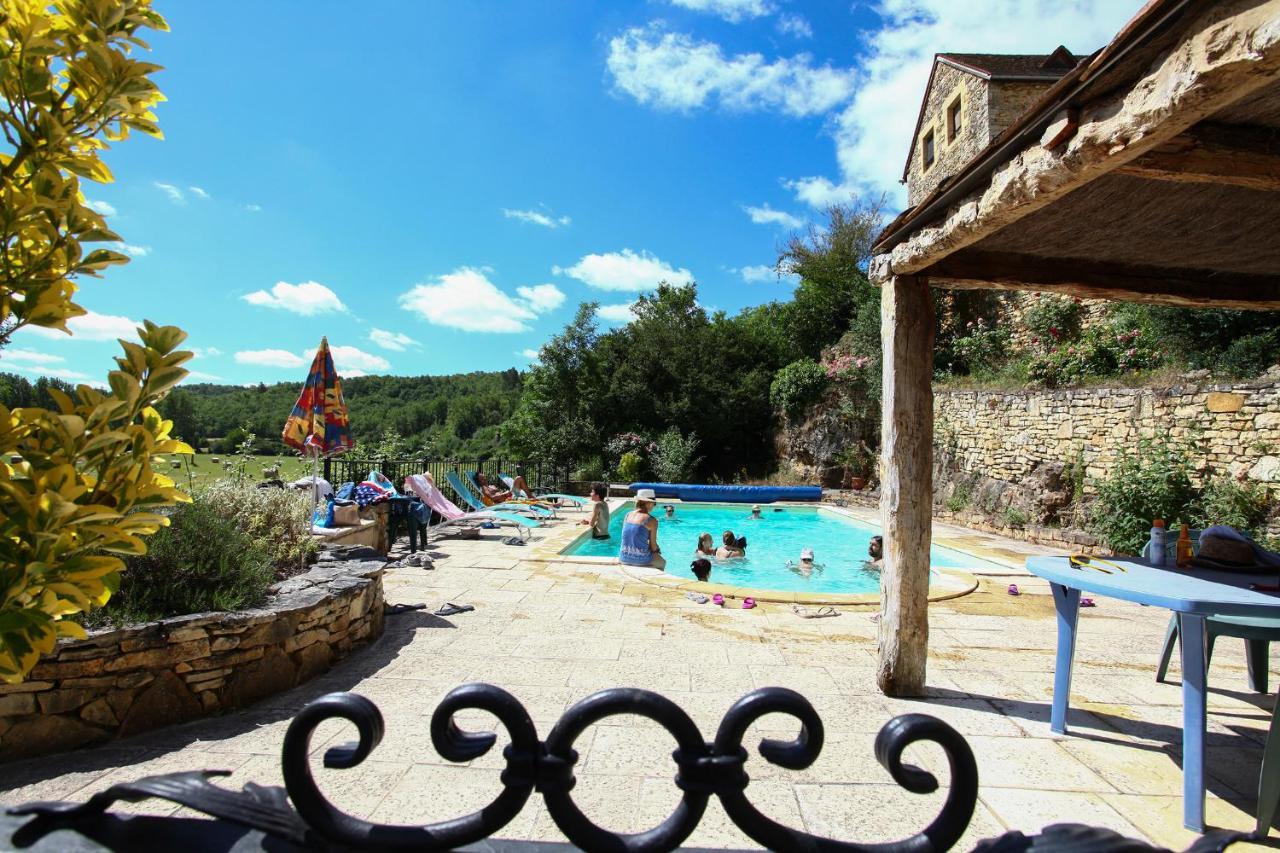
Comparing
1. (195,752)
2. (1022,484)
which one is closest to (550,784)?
(195,752)

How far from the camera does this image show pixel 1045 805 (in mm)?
2332

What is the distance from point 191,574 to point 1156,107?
15.1 ft

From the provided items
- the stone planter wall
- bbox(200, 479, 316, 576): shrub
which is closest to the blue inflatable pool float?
bbox(200, 479, 316, 576): shrub

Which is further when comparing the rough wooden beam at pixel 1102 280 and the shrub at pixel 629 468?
the shrub at pixel 629 468

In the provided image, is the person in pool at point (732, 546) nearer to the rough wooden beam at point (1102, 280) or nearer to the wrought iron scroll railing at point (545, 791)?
the rough wooden beam at point (1102, 280)

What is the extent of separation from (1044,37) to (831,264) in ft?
25.8

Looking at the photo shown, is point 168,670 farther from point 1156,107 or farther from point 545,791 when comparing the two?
point 1156,107

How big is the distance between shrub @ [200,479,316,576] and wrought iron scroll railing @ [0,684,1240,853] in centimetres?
370

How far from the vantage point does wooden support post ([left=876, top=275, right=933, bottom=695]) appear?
11.0ft

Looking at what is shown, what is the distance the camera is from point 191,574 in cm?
341

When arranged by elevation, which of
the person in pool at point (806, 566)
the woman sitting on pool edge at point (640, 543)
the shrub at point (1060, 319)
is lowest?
the person in pool at point (806, 566)

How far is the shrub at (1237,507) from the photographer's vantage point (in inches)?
265

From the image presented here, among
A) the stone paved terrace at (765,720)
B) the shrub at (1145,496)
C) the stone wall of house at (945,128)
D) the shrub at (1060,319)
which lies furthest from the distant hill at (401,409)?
the stone wall of house at (945,128)

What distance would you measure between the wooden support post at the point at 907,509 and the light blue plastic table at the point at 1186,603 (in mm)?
565
